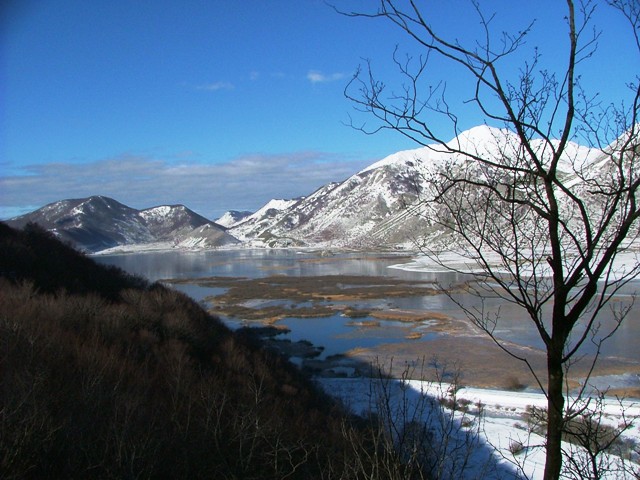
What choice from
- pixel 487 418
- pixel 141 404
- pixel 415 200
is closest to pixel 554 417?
pixel 415 200

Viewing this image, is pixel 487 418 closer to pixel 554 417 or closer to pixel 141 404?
pixel 141 404

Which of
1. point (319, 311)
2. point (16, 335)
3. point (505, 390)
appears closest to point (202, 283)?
point (319, 311)

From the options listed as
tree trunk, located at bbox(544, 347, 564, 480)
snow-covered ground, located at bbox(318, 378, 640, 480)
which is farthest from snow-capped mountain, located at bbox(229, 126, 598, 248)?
snow-covered ground, located at bbox(318, 378, 640, 480)

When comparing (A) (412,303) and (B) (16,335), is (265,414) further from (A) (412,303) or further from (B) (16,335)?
(A) (412,303)

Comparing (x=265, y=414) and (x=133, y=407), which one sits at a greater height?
(x=133, y=407)

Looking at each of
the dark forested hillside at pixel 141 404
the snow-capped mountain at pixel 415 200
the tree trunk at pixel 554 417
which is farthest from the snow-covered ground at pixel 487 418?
the tree trunk at pixel 554 417

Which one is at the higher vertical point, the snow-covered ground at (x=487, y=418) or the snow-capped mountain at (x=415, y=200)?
the snow-capped mountain at (x=415, y=200)

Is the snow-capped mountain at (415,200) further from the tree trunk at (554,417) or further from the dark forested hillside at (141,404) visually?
the dark forested hillside at (141,404)
